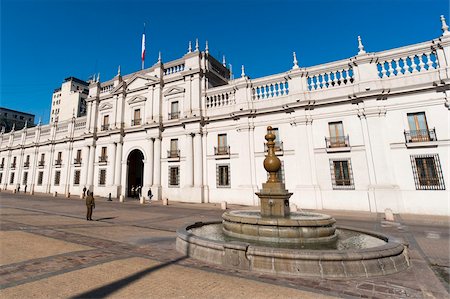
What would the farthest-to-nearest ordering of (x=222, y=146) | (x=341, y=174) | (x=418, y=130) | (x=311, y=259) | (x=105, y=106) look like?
1. (x=105, y=106)
2. (x=222, y=146)
3. (x=341, y=174)
4. (x=418, y=130)
5. (x=311, y=259)

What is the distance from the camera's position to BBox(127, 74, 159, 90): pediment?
27712mm

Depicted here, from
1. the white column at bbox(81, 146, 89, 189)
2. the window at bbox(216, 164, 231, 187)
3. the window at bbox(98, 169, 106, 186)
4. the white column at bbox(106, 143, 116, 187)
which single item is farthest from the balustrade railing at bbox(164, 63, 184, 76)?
the white column at bbox(81, 146, 89, 189)

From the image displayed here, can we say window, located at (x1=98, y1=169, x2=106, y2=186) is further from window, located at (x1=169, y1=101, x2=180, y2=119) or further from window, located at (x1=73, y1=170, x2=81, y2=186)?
window, located at (x1=169, y1=101, x2=180, y2=119)

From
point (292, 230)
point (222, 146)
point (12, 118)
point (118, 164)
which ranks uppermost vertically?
point (12, 118)

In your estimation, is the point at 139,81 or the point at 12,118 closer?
the point at 139,81

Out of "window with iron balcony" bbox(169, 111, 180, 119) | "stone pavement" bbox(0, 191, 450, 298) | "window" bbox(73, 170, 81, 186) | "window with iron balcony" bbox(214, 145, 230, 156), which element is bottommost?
"stone pavement" bbox(0, 191, 450, 298)

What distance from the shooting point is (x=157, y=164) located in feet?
84.5

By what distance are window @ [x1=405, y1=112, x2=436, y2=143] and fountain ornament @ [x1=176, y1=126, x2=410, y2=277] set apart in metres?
12.3

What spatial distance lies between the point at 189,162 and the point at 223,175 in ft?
12.9

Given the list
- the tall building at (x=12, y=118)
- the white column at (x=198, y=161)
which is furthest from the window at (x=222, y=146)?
the tall building at (x=12, y=118)

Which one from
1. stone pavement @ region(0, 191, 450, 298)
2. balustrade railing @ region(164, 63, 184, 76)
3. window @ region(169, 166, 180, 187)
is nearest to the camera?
stone pavement @ region(0, 191, 450, 298)

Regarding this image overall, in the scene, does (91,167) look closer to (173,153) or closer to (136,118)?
(136,118)

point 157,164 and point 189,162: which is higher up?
point 157,164

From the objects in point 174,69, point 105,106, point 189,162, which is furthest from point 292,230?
point 105,106
